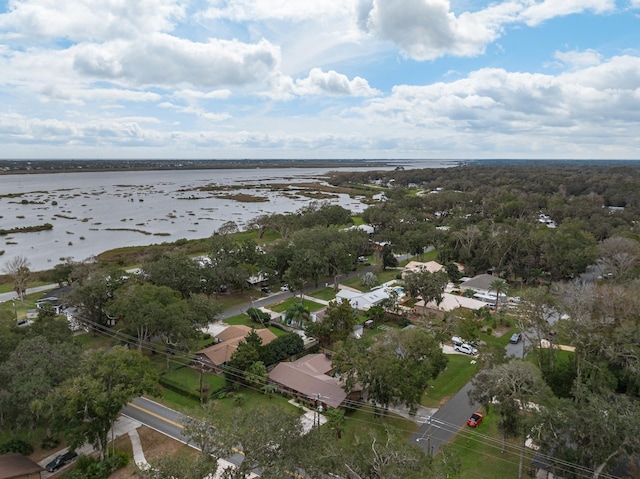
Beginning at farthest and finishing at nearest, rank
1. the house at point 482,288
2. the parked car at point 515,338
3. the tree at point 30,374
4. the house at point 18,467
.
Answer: the house at point 482,288 → the parked car at point 515,338 → the tree at point 30,374 → the house at point 18,467

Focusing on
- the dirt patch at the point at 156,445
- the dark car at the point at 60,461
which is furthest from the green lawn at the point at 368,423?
the dark car at the point at 60,461

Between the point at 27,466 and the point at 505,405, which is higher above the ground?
the point at 505,405

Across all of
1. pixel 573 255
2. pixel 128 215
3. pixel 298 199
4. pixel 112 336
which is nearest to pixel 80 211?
pixel 128 215

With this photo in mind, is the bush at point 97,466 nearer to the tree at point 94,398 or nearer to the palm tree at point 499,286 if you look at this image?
the tree at point 94,398

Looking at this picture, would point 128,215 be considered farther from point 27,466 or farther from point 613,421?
point 613,421

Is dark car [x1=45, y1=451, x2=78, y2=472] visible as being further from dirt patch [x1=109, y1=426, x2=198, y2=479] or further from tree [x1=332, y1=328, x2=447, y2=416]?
tree [x1=332, y1=328, x2=447, y2=416]

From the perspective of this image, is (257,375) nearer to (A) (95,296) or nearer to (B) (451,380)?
(B) (451,380)
